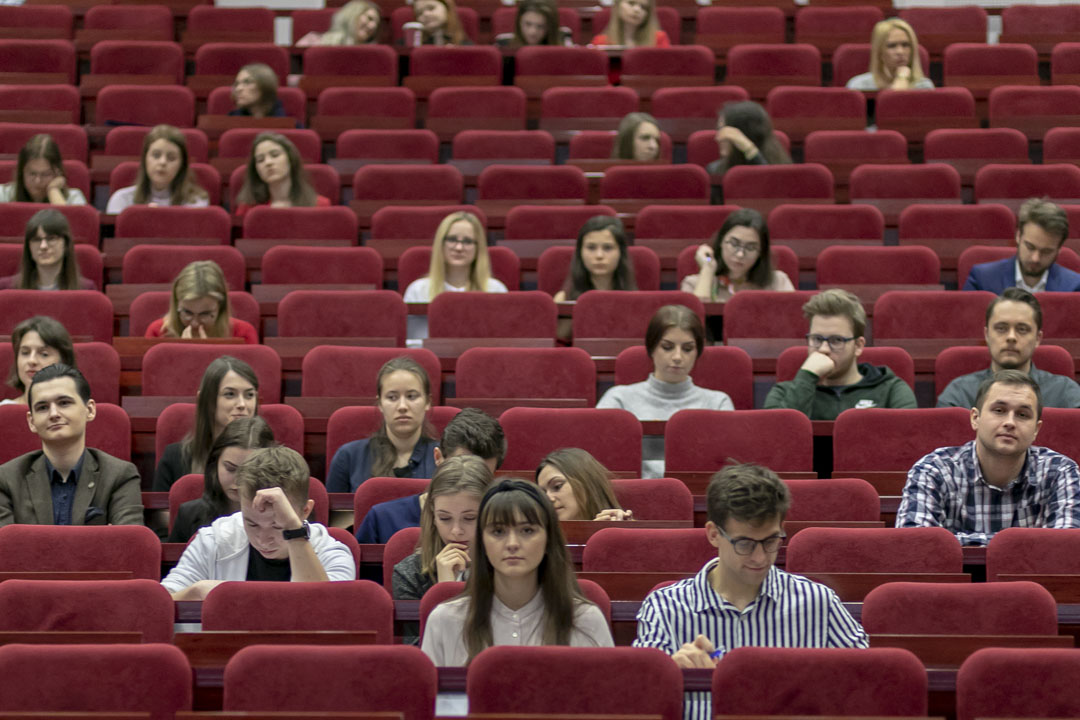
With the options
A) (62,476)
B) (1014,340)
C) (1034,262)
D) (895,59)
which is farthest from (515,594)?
(895,59)

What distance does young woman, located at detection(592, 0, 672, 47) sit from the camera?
290 centimetres

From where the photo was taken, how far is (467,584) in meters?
1.15

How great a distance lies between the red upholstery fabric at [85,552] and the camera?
1328 millimetres

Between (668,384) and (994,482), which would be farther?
(668,384)

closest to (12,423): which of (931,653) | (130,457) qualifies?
(130,457)

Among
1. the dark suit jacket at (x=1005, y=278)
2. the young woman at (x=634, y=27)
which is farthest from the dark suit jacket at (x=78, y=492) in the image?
the young woman at (x=634, y=27)

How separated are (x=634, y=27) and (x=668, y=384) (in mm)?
1361

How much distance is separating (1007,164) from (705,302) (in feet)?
2.41

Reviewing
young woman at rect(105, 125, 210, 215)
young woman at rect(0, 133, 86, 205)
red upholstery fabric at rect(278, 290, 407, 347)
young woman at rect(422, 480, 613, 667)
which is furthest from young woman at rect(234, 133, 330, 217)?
young woman at rect(422, 480, 613, 667)

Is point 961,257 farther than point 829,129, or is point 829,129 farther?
point 829,129

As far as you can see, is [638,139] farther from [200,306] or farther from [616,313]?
[200,306]

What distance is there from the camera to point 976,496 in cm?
144

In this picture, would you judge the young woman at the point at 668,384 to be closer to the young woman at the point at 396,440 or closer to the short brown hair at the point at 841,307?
the short brown hair at the point at 841,307

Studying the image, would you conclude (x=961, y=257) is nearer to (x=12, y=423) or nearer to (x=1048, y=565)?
(x=1048, y=565)
